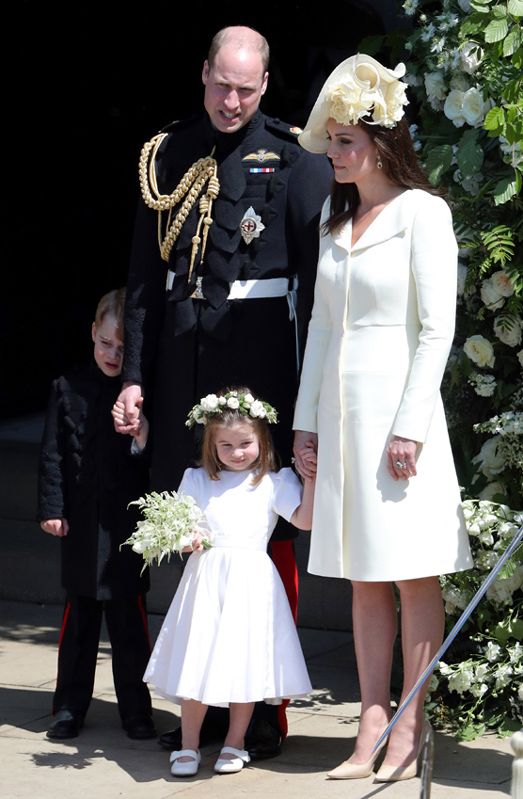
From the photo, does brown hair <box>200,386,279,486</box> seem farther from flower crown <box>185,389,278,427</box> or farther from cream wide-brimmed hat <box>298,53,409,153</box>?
cream wide-brimmed hat <box>298,53,409,153</box>

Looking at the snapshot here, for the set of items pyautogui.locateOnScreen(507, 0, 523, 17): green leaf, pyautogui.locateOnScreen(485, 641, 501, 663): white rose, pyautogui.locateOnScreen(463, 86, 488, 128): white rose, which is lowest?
pyautogui.locateOnScreen(485, 641, 501, 663): white rose

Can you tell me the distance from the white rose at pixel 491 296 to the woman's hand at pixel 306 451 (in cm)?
72

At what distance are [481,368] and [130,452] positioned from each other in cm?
113

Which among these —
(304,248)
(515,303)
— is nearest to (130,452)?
(304,248)

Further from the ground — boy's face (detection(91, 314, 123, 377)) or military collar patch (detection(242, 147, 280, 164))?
military collar patch (detection(242, 147, 280, 164))

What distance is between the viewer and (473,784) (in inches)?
176

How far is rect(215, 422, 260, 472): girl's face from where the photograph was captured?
4695 mm

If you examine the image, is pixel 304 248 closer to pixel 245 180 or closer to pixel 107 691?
pixel 245 180

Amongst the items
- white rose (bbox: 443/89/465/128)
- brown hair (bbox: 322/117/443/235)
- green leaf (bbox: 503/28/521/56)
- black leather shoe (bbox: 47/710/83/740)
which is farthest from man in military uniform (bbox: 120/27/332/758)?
green leaf (bbox: 503/28/521/56)

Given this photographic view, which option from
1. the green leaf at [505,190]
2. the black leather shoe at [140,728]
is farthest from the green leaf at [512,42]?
the black leather shoe at [140,728]

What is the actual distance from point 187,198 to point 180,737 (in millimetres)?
1627

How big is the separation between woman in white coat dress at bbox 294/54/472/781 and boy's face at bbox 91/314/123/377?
811 mm

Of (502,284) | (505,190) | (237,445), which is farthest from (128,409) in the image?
(505,190)

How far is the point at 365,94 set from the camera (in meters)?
4.40
